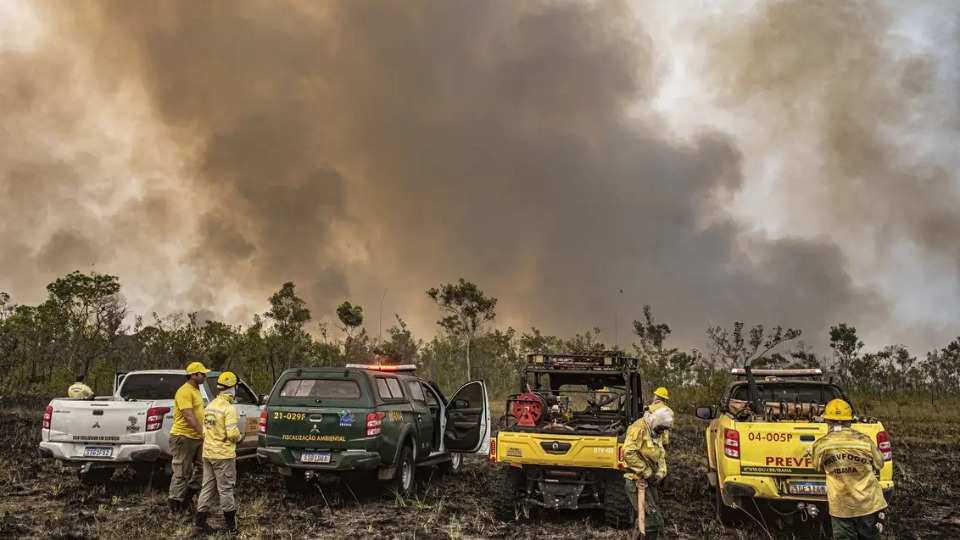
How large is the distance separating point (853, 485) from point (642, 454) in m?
1.91

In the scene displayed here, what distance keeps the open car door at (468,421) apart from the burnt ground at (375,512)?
64 cm

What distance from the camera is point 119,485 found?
999 centimetres

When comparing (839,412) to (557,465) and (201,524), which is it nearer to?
(557,465)

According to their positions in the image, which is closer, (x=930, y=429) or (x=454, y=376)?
(x=930, y=429)

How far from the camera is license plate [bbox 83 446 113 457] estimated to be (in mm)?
9156

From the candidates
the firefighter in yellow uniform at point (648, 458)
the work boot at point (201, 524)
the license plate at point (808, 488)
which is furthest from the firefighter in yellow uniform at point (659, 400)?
the work boot at point (201, 524)

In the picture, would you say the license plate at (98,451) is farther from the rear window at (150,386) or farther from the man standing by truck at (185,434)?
the man standing by truck at (185,434)

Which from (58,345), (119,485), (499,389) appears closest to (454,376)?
(499,389)

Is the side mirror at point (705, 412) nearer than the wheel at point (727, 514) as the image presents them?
No

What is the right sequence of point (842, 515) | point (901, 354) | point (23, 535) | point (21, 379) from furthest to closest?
1. point (901, 354)
2. point (21, 379)
3. point (23, 535)
4. point (842, 515)

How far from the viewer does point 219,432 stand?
748 centimetres

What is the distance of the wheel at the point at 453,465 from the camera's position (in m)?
11.8

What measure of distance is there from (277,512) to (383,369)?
2439 mm

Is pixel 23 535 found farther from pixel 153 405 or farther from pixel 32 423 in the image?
pixel 32 423
